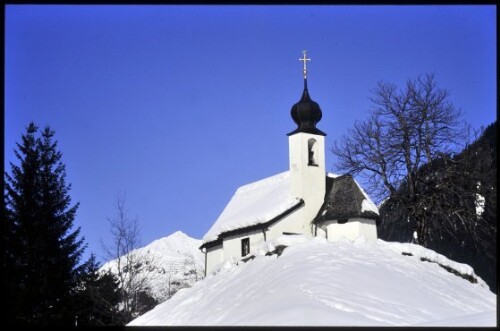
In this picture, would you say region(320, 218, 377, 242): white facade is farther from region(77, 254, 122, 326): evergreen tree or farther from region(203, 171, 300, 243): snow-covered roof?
region(77, 254, 122, 326): evergreen tree

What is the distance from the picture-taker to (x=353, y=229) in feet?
113

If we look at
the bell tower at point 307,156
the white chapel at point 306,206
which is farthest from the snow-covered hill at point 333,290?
the bell tower at point 307,156

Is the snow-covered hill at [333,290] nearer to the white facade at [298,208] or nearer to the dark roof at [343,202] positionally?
the white facade at [298,208]

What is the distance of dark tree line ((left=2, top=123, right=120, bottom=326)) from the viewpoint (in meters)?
30.5

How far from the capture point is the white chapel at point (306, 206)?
1372 inches

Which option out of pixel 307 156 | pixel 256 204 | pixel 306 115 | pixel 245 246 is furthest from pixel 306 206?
pixel 306 115

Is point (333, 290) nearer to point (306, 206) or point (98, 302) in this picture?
point (98, 302)

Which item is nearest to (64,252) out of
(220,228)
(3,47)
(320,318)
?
(220,228)

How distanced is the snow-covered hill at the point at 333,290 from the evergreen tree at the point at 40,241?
4.38m

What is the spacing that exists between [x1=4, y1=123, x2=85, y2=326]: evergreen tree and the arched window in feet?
34.9

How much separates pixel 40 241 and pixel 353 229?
1248 cm

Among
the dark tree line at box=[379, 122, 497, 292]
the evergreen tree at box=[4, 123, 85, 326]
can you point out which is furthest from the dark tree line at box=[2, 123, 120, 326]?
the dark tree line at box=[379, 122, 497, 292]

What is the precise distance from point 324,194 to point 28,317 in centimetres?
1384
